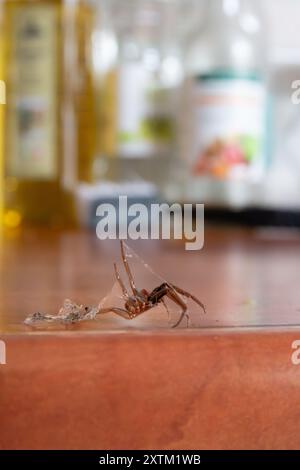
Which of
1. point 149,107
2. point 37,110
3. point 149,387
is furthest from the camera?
point 149,107

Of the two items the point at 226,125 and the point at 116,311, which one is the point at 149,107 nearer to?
the point at 226,125

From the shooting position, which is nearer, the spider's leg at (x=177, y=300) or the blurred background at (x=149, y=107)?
the spider's leg at (x=177, y=300)

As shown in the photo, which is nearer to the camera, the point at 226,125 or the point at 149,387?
the point at 149,387

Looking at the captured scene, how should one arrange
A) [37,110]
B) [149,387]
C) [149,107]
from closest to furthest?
[149,387]
[37,110]
[149,107]

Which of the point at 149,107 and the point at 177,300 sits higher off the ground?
the point at 149,107

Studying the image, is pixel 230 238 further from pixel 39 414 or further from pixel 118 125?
pixel 39 414

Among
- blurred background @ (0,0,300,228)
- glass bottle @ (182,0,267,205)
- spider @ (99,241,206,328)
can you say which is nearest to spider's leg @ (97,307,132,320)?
spider @ (99,241,206,328)

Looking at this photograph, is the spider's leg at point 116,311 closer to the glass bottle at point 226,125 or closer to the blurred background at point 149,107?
the blurred background at point 149,107

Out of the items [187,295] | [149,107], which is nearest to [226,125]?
[149,107]

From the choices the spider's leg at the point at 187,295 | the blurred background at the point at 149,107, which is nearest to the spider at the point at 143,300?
the spider's leg at the point at 187,295
